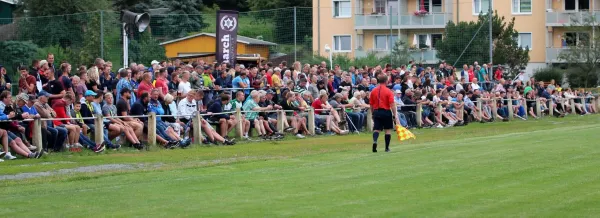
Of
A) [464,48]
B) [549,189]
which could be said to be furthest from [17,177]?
[464,48]

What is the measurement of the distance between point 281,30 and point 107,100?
50.2ft

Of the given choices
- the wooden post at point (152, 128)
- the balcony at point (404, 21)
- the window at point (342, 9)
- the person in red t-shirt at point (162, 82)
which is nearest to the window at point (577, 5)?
the balcony at point (404, 21)

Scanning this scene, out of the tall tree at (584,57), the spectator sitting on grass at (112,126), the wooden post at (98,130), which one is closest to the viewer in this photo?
the wooden post at (98,130)

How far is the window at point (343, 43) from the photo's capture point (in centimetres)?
6831

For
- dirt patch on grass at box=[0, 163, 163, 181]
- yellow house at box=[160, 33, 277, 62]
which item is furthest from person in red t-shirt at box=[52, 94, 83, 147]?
yellow house at box=[160, 33, 277, 62]

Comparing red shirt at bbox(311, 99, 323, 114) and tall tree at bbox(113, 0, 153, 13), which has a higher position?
tall tree at bbox(113, 0, 153, 13)

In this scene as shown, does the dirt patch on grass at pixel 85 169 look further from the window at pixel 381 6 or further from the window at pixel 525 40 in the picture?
the window at pixel 525 40

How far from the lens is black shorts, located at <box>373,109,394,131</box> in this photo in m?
23.0

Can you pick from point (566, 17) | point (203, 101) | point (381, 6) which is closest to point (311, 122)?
point (203, 101)

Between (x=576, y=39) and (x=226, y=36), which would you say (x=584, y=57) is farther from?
(x=226, y=36)

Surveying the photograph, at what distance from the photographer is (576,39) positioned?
214 ft

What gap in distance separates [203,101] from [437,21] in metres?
39.5

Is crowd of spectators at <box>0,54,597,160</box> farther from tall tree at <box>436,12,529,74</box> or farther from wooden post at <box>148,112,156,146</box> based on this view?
tall tree at <box>436,12,529,74</box>

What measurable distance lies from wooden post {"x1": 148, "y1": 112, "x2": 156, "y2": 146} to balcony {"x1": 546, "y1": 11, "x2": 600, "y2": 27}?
45.3 meters
